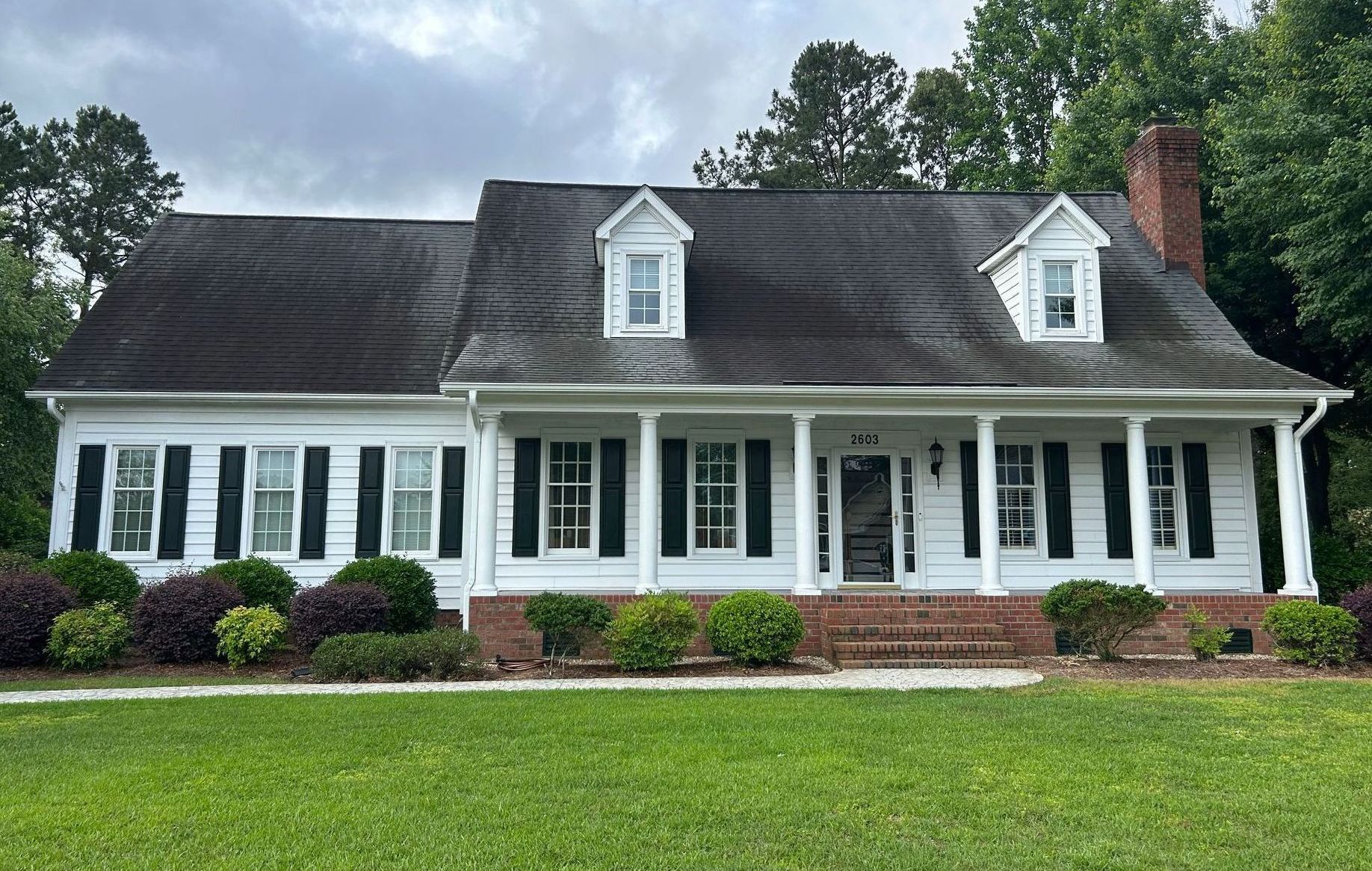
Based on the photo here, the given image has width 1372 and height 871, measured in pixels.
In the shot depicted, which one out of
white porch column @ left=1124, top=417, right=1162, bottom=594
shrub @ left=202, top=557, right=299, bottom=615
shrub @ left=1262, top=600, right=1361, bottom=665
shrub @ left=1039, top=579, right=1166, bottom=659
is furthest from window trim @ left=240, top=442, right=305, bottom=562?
shrub @ left=1262, top=600, right=1361, bottom=665

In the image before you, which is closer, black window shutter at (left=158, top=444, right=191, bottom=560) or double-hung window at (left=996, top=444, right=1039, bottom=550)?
black window shutter at (left=158, top=444, right=191, bottom=560)

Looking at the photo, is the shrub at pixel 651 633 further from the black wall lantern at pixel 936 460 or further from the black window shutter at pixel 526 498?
the black wall lantern at pixel 936 460

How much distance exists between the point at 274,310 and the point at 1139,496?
48.6ft

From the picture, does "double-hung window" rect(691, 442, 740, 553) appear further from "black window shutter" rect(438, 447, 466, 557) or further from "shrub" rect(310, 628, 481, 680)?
"shrub" rect(310, 628, 481, 680)

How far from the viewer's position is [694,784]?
572 centimetres

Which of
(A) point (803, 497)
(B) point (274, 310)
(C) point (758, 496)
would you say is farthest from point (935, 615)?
(B) point (274, 310)

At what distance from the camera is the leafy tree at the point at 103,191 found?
37.4 meters

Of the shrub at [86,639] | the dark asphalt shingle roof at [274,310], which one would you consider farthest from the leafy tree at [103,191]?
the shrub at [86,639]

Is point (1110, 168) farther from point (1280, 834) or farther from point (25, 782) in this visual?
point (25, 782)

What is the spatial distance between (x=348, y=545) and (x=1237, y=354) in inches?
585

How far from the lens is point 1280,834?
4914mm

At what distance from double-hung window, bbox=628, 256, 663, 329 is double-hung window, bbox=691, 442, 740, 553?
8.00 feet

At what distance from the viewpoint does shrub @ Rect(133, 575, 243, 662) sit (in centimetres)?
1191

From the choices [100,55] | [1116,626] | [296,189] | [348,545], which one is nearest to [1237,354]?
[1116,626]
